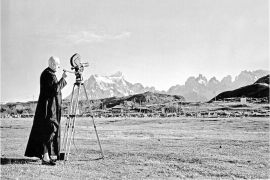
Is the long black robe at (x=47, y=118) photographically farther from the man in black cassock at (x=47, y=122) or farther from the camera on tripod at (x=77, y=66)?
the camera on tripod at (x=77, y=66)

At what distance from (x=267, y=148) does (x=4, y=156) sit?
1036cm

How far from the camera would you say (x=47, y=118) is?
9.37 m

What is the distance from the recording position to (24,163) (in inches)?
376

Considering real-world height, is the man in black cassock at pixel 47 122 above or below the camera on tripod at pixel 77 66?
below

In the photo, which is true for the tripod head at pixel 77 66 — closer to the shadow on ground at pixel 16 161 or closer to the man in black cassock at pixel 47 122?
the man in black cassock at pixel 47 122

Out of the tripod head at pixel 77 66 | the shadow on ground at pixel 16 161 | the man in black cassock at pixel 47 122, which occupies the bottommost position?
the shadow on ground at pixel 16 161

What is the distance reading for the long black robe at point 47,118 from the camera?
937 cm

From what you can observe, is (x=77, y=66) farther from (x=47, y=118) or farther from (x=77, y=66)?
(x=47, y=118)

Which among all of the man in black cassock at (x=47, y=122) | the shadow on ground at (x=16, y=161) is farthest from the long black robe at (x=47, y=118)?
the shadow on ground at (x=16, y=161)

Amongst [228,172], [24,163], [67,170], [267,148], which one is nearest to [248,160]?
[228,172]

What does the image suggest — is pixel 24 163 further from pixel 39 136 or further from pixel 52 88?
pixel 52 88

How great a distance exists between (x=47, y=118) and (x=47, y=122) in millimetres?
120

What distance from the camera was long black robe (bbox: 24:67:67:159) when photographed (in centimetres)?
937

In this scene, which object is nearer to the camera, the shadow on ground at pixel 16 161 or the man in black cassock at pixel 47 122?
the man in black cassock at pixel 47 122
